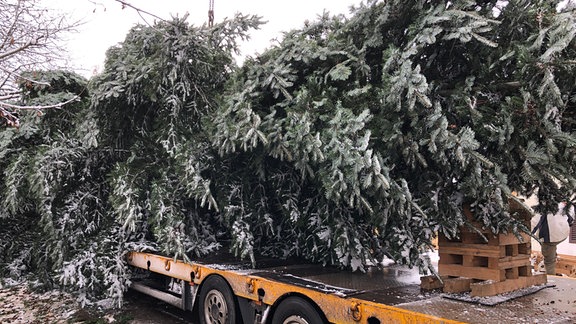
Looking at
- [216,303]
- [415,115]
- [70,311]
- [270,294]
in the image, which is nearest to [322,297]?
[270,294]

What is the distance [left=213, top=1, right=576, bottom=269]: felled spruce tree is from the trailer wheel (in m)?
1.32

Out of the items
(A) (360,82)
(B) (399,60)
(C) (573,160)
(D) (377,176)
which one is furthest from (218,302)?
(C) (573,160)

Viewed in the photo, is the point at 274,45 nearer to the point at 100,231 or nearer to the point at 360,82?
the point at 360,82

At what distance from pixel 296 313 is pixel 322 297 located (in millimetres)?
411

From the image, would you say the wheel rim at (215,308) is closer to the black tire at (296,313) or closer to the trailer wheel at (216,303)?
the trailer wheel at (216,303)

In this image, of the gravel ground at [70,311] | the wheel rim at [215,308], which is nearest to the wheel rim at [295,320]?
the wheel rim at [215,308]

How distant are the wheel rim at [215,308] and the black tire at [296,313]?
1.04 metres

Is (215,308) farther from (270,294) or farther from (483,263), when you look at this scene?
(483,263)

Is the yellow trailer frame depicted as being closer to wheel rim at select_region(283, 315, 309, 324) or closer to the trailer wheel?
the trailer wheel

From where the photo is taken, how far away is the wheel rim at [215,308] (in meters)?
5.61

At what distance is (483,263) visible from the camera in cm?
442

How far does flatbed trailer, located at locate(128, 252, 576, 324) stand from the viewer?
3658 millimetres

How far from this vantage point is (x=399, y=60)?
14.3ft

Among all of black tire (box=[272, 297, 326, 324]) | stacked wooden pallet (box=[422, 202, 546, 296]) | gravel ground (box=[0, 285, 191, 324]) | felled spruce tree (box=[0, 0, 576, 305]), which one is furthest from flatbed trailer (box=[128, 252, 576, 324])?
gravel ground (box=[0, 285, 191, 324])
